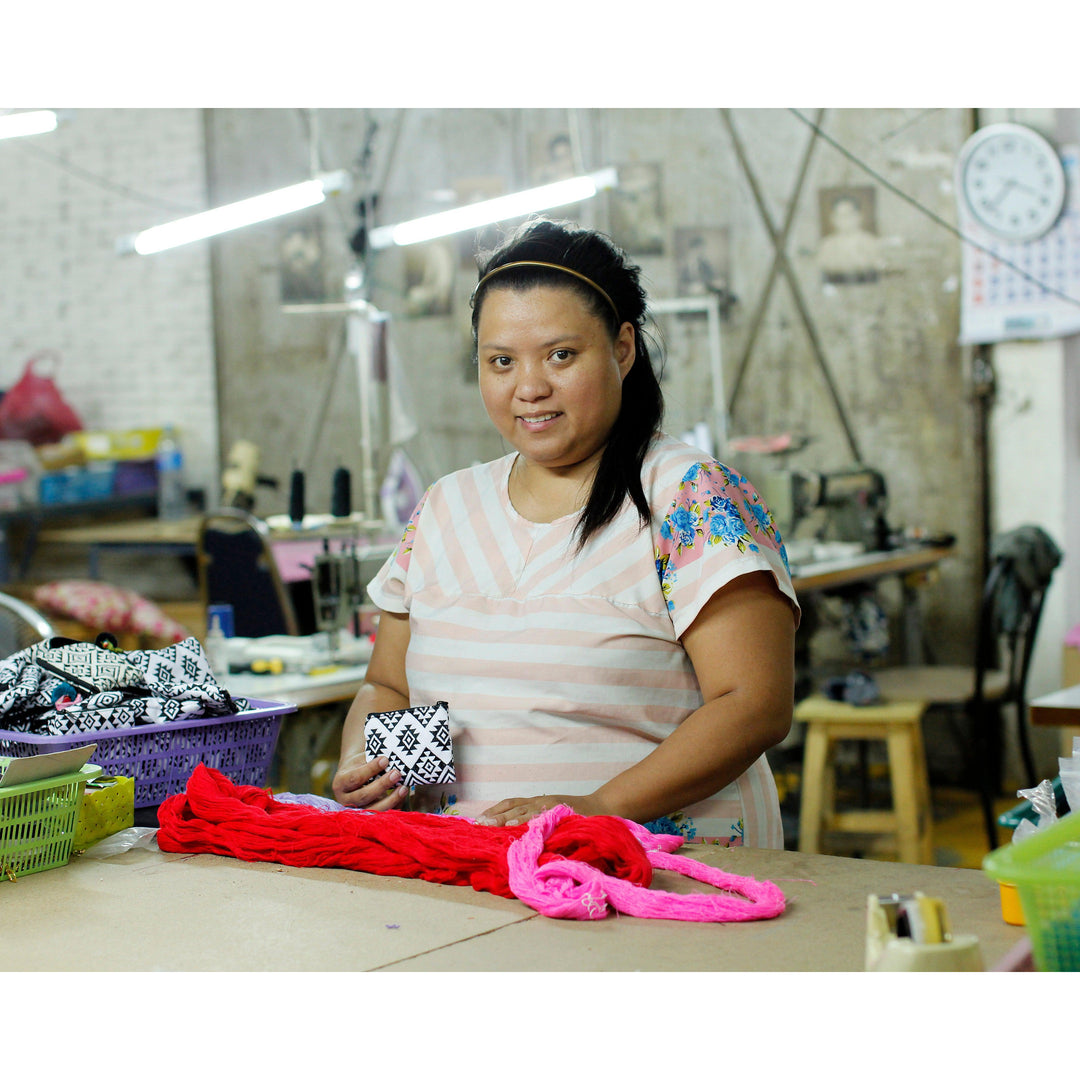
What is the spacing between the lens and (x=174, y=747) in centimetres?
188

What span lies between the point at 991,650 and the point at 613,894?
366 centimetres

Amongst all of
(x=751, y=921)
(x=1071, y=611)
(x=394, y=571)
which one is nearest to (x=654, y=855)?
(x=751, y=921)

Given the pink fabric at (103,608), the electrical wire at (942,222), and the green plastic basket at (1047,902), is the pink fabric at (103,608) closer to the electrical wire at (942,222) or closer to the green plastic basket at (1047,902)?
the electrical wire at (942,222)

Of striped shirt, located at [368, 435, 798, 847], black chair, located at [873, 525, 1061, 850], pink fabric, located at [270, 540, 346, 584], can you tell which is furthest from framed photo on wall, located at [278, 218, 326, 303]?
striped shirt, located at [368, 435, 798, 847]

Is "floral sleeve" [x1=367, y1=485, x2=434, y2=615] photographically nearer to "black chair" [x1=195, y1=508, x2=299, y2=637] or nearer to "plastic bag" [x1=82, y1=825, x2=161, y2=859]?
"plastic bag" [x1=82, y1=825, x2=161, y2=859]

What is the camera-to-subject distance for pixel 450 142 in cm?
641

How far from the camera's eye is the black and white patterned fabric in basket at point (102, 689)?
71.7 inches

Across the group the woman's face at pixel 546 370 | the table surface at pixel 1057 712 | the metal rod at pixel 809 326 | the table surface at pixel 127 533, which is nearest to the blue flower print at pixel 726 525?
the woman's face at pixel 546 370

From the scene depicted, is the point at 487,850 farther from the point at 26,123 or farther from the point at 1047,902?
the point at 26,123

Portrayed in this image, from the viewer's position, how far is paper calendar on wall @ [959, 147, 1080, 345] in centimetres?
512

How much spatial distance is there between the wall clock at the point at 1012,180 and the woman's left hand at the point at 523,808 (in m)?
4.24

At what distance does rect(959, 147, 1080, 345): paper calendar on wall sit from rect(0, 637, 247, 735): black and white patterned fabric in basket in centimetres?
417

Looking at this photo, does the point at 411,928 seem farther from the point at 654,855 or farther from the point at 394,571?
the point at 394,571

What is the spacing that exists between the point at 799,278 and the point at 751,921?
477cm
